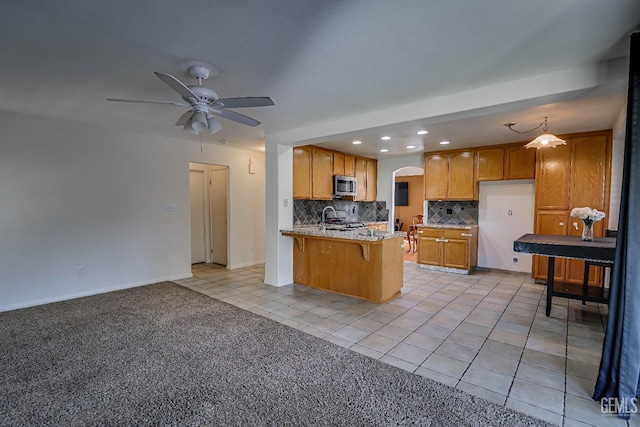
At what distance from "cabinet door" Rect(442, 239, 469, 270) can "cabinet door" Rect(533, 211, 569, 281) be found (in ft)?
3.41

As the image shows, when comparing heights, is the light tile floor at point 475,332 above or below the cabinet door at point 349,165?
below

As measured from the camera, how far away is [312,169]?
17.9ft

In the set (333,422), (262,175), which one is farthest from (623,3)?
(262,175)

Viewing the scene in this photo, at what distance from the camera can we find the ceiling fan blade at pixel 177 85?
6.53ft

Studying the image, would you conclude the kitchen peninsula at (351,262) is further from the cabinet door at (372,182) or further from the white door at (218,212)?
the cabinet door at (372,182)

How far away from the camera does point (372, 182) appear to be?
23.4ft

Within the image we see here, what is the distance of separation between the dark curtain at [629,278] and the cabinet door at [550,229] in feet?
10.7

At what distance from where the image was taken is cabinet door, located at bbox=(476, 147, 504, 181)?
5.43 metres

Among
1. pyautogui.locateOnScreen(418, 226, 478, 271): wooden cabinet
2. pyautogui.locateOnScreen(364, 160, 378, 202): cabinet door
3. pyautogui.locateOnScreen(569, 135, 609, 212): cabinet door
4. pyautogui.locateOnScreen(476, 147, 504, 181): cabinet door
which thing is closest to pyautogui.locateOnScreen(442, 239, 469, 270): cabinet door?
pyautogui.locateOnScreen(418, 226, 478, 271): wooden cabinet

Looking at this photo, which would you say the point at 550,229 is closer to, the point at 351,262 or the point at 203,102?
the point at 351,262

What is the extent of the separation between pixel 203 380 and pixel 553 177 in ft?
17.9

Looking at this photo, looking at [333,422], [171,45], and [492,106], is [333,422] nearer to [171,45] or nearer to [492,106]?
[171,45]

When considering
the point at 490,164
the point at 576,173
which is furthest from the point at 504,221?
the point at 576,173

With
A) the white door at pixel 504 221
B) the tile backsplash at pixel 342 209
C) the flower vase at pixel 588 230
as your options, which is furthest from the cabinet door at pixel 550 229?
the tile backsplash at pixel 342 209
